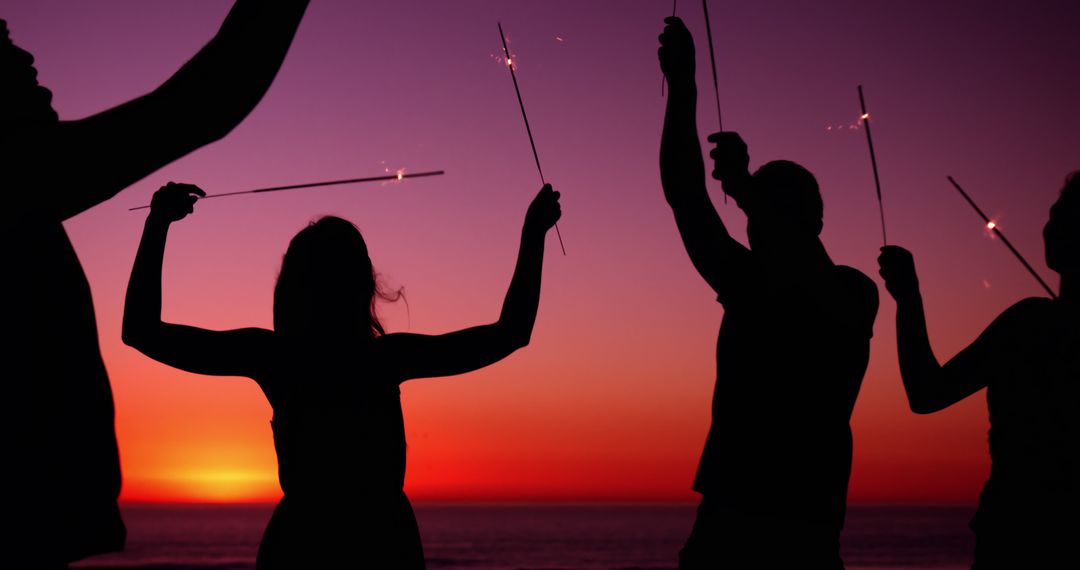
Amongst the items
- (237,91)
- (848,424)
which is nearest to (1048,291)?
(848,424)

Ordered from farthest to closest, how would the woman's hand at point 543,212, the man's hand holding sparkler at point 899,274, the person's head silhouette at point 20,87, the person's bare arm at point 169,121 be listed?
the man's hand holding sparkler at point 899,274
the woman's hand at point 543,212
the person's head silhouette at point 20,87
the person's bare arm at point 169,121

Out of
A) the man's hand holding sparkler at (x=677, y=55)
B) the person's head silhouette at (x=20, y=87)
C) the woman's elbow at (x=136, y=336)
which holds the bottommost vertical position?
the woman's elbow at (x=136, y=336)

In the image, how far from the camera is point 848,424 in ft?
8.96

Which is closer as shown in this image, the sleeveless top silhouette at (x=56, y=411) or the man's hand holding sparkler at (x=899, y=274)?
the sleeveless top silhouette at (x=56, y=411)

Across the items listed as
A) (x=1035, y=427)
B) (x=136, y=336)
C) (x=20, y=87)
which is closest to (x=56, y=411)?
(x=20, y=87)

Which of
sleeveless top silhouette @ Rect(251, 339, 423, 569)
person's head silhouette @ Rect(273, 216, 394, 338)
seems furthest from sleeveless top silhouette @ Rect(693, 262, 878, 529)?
person's head silhouette @ Rect(273, 216, 394, 338)

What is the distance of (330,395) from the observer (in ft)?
9.32

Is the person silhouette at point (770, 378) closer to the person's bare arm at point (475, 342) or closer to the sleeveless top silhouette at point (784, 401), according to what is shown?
the sleeveless top silhouette at point (784, 401)

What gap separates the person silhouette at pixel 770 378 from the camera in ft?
8.29

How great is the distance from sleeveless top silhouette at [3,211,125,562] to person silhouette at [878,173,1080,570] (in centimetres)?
269

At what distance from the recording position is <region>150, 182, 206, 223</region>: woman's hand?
2822 millimetres

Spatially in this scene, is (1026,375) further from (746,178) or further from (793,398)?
(746,178)

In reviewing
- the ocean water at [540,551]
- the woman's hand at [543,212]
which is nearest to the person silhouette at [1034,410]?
the woman's hand at [543,212]

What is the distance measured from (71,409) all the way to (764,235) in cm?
213
